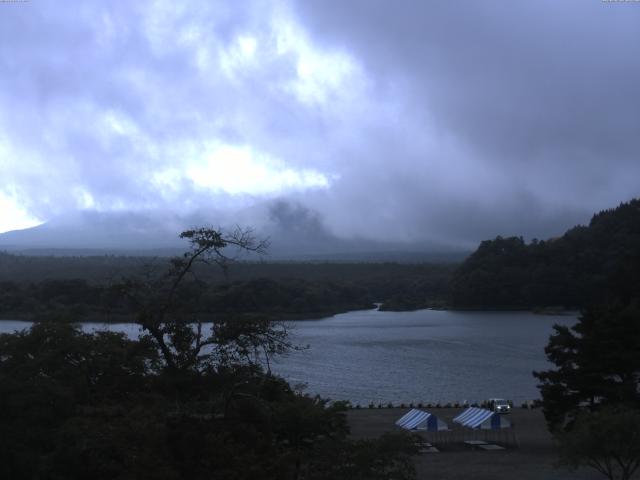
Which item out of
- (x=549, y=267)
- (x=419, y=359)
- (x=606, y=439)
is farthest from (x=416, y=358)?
(x=549, y=267)

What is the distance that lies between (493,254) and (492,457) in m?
50.4

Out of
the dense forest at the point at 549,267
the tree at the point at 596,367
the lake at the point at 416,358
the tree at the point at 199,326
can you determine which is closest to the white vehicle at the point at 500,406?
the lake at the point at 416,358

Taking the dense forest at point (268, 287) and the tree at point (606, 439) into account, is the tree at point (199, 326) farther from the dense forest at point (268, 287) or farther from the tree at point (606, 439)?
the dense forest at point (268, 287)

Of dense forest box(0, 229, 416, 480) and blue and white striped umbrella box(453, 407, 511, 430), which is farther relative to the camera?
blue and white striped umbrella box(453, 407, 511, 430)

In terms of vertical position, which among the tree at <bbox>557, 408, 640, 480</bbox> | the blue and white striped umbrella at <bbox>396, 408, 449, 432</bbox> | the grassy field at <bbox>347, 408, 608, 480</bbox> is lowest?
the grassy field at <bbox>347, 408, 608, 480</bbox>

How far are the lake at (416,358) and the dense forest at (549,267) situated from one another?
5.74 metres

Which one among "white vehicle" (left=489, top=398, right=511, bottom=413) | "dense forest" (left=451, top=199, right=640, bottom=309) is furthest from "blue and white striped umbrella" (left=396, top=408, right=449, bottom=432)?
"dense forest" (left=451, top=199, right=640, bottom=309)

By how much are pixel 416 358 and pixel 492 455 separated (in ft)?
61.1

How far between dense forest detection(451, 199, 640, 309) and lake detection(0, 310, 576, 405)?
574 centimetres

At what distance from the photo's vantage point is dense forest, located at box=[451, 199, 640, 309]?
190 feet

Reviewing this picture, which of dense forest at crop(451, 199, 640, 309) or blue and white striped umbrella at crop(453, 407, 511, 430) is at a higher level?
dense forest at crop(451, 199, 640, 309)

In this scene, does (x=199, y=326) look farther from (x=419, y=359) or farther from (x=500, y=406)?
(x=419, y=359)

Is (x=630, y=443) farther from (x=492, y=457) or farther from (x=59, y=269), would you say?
(x=59, y=269)

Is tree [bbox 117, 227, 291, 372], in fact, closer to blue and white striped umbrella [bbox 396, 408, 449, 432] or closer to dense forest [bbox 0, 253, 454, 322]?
blue and white striped umbrella [bbox 396, 408, 449, 432]
